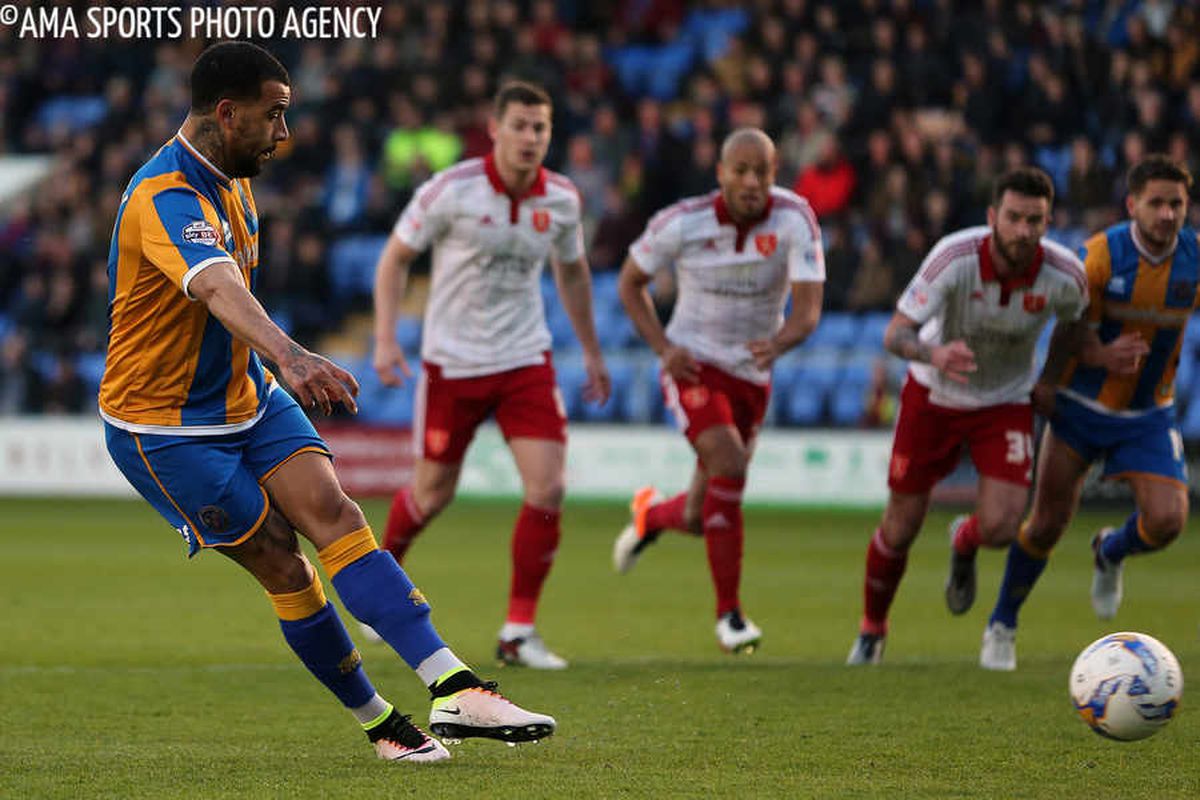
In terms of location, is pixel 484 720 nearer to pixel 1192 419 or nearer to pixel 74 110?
pixel 1192 419

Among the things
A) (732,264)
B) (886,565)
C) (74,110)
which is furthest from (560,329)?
(886,565)

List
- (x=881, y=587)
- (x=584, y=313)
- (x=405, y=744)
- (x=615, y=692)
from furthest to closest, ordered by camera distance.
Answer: (x=584, y=313) → (x=881, y=587) → (x=615, y=692) → (x=405, y=744)

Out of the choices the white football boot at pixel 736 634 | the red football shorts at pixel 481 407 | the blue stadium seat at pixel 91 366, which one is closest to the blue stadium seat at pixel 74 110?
the blue stadium seat at pixel 91 366

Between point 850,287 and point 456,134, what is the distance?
5888 mm

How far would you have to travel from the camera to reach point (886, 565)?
350 inches

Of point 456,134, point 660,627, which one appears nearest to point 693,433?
point 660,627

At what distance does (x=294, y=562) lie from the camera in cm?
581

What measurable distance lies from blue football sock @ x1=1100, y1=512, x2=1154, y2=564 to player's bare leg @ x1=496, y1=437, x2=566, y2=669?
291 centimetres

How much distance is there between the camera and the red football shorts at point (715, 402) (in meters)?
9.27

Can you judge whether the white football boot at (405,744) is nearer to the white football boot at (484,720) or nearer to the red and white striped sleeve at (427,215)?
the white football boot at (484,720)

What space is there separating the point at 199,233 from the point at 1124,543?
18.5 feet

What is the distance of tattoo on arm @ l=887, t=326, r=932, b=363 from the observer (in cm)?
812

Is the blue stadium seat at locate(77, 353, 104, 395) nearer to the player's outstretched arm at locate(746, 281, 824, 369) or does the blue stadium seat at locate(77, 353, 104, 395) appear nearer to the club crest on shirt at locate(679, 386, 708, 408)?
the club crest on shirt at locate(679, 386, 708, 408)

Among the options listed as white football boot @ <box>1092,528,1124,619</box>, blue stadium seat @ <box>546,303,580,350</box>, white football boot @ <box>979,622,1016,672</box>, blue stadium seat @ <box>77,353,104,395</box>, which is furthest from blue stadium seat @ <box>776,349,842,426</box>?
white football boot @ <box>979,622,1016,672</box>
